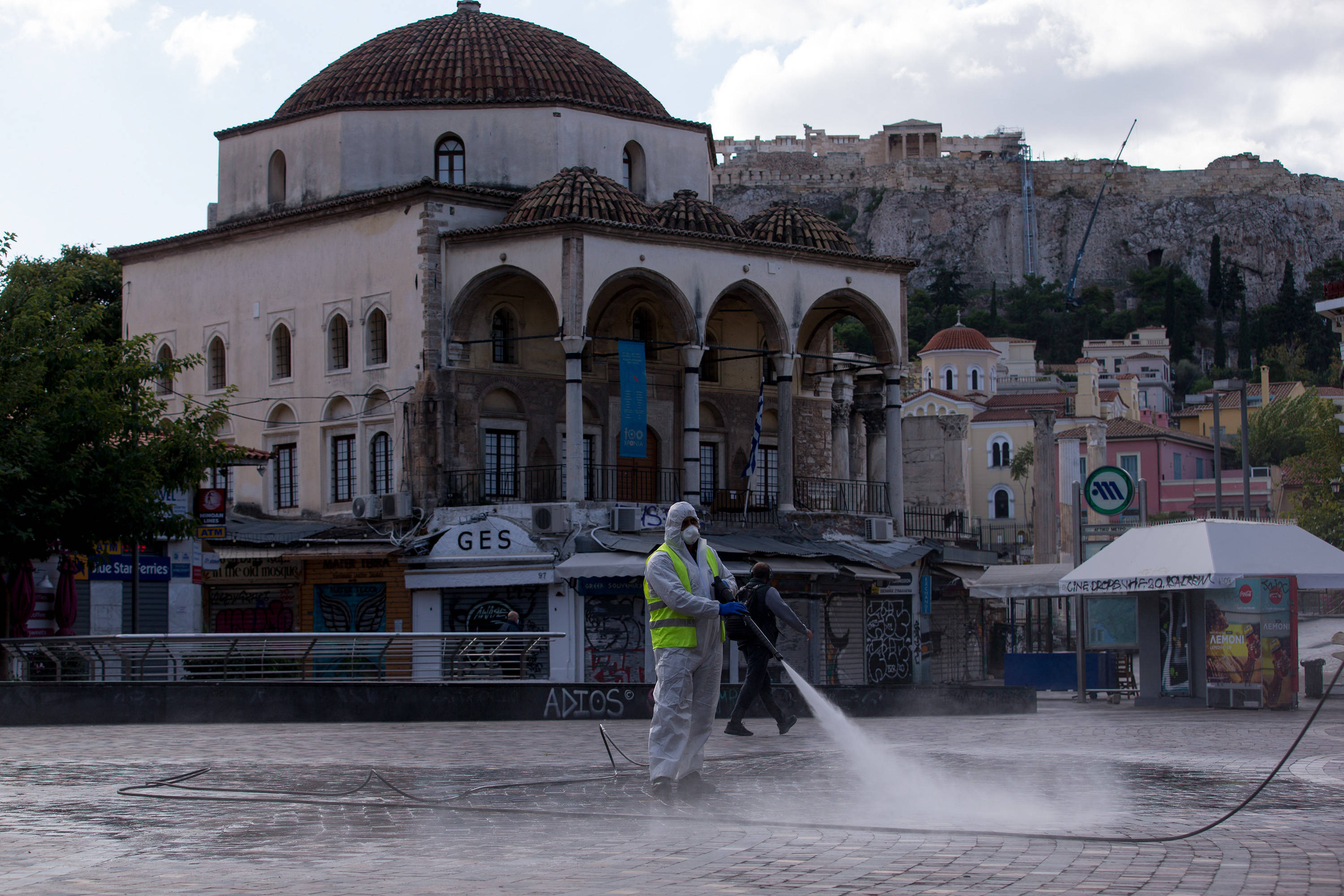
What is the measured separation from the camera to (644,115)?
124 ft

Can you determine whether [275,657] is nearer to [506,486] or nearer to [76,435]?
[76,435]

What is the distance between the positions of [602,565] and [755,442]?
684 cm

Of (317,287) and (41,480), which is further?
(317,287)

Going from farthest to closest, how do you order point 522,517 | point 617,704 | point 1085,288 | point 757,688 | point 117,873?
point 1085,288
point 522,517
point 617,704
point 757,688
point 117,873

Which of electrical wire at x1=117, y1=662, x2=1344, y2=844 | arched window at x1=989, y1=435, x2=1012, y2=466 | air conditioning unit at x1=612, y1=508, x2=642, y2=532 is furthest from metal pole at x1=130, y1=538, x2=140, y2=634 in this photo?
arched window at x1=989, y1=435, x2=1012, y2=466

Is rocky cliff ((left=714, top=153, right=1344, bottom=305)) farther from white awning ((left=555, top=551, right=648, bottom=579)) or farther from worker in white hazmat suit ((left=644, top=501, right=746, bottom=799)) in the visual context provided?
worker in white hazmat suit ((left=644, top=501, right=746, bottom=799))

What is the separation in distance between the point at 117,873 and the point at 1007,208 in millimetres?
158829

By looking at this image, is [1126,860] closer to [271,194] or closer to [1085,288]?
[271,194]

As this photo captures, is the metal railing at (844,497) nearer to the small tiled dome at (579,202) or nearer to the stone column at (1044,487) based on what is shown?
the stone column at (1044,487)

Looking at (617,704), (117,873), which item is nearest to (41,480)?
(617,704)

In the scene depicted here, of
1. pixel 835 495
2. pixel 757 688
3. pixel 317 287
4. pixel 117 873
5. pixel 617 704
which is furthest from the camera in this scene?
pixel 835 495

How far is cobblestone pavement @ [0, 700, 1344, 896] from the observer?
682 centimetres

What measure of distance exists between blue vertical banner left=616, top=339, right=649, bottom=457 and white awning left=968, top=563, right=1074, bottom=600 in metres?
6.69

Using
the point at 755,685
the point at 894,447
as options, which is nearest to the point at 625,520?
the point at 894,447
